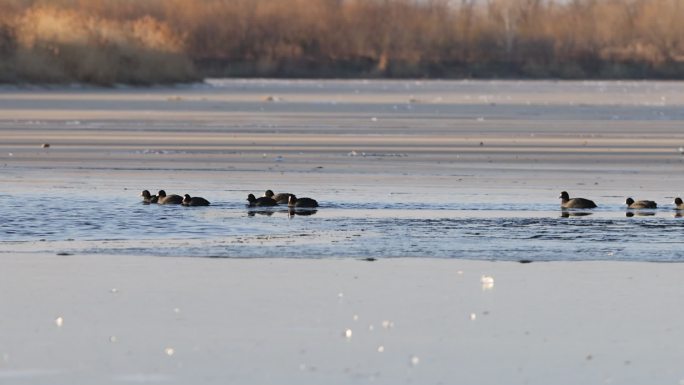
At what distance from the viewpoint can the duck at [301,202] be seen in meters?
14.1

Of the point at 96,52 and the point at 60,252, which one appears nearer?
the point at 60,252

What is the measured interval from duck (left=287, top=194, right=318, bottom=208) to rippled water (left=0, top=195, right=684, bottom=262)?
13 cm

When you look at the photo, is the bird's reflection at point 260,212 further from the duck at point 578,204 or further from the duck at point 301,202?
the duck at point 578,204

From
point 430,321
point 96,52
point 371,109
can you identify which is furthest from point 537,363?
point 96,52

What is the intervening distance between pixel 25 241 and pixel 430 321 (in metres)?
4.31

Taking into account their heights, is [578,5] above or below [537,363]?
above

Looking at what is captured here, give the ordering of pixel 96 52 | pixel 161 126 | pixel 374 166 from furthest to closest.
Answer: pixel 96 52 < pixel 161 126 < pixel 374 166

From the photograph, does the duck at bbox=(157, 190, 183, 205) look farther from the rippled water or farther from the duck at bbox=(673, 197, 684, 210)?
the duck at bbox=(673, 197, 684, 210)

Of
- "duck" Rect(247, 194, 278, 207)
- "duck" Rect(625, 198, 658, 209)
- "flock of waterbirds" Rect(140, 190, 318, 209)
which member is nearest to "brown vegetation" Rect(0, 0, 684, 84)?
"flock of waterbirds" Rect(140, 190, 318, 209)

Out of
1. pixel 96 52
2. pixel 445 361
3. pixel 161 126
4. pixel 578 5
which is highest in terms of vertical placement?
pixel 578 5

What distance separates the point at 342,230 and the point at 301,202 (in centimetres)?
174

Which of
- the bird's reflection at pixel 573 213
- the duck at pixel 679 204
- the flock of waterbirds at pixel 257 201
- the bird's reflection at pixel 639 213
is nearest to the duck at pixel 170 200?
the flock of waterbirds at pixel 257 201

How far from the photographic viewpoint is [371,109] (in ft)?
130

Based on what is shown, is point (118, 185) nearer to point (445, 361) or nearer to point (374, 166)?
point (374, 166)
